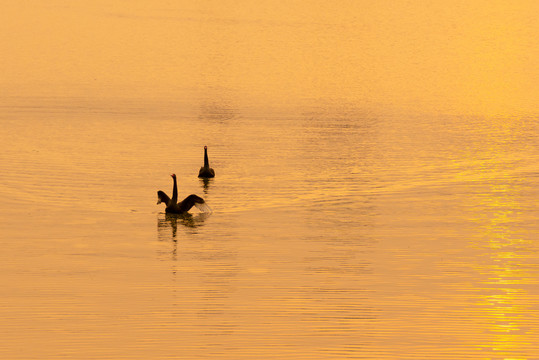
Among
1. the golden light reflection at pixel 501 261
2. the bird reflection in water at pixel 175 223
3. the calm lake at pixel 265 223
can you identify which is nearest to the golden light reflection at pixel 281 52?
the calm lake at pixel 265 223

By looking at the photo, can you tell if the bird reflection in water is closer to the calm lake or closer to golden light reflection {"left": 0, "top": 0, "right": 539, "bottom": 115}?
the calm lake

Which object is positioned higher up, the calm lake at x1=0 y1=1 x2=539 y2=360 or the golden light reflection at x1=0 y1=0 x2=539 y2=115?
the golden light reflection at x1=0 y1=0 x2=539 y2=115

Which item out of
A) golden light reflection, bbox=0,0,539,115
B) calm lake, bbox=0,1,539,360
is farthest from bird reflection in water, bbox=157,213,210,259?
golden light reflection, bbox=0,0,539,115

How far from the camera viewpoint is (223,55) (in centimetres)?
8800

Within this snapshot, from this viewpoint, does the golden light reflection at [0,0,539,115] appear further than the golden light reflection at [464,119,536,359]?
Yes

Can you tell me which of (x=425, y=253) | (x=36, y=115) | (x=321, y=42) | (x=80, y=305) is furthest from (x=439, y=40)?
(x=80, y=305)

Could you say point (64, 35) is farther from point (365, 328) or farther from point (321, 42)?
point (365, 328)

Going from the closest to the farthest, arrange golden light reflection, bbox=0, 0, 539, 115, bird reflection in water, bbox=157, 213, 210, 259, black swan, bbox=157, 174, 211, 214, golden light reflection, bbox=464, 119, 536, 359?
golden light reflection, bbox=464, 119, 536, 359, bird reflection in water, bbox=157, 213, 210, 259, black swan, bbox=157, 174, 211, 214, golden light reflection, bbox=0, 0, 539, 115

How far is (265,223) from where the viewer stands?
33312mm

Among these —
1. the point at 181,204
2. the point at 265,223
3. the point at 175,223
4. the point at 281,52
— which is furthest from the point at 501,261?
the point at 281,52

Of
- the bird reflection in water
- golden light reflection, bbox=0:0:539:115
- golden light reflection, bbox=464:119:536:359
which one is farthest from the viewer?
golden light reflection, bbox=0:0:539:115

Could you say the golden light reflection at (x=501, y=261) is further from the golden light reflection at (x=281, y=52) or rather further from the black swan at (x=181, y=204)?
the golden light reflection at (x=281, y=52)

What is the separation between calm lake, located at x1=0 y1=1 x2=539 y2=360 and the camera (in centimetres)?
2255

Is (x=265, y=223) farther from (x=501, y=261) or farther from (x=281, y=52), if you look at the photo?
(x=281, y=52)
